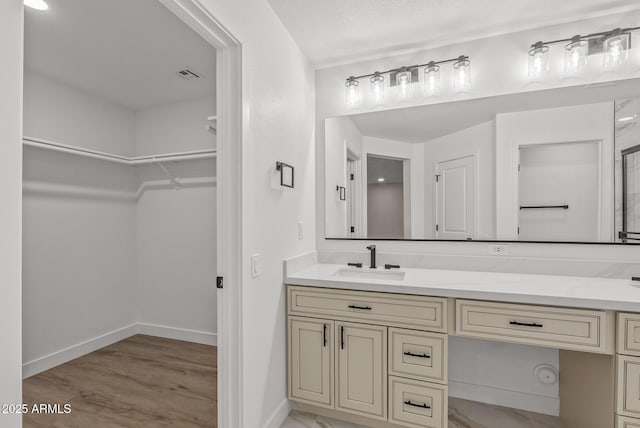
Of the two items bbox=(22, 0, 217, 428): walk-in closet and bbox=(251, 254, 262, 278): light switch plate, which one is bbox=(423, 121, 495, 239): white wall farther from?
bbox=(22, 0, 217, 428): walk-in closet

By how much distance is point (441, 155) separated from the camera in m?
2.27

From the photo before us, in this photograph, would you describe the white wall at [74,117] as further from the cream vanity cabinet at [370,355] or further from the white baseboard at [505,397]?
the white baseboard at [505,397]

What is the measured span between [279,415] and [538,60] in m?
2.74

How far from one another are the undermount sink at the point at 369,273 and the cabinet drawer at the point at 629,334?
3.48ft

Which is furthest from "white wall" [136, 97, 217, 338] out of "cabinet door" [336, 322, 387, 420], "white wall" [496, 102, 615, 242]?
"white wall" [496, 102, 615, 242]

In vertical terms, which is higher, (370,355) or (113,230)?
(113,230)

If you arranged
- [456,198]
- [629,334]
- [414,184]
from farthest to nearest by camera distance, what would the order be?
[414,184] < [456,198] < [629,334]

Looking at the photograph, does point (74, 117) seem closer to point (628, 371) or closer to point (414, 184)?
point (414, 184)

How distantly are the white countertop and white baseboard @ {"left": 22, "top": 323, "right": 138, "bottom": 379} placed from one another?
7.41 feet

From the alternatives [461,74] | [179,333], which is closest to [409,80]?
[461,74]

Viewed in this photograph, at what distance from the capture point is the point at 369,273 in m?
2.21

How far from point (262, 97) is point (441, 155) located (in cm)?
132

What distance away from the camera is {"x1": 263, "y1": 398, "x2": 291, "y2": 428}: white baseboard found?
182cm

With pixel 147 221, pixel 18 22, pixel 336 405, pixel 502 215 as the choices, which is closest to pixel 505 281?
pixel 502 215
